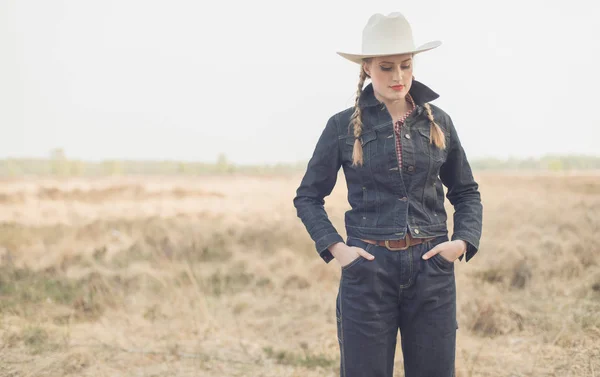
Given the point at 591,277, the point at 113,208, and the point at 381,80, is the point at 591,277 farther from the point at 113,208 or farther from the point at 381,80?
the point at 113,208

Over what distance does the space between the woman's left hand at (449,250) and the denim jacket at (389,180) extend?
46mm

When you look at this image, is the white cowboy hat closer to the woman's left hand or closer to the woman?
the woman

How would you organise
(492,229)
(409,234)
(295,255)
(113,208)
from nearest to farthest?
(409,234) < (295,255) < (492,229) < (113,208)

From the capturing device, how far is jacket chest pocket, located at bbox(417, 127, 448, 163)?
7.25 ft

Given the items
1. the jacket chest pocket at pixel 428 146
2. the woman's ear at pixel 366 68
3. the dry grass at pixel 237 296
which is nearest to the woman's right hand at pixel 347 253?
the jacket chest pocket at pixel 428 146

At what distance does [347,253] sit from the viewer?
84.5 inches

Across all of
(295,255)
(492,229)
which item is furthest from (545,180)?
(295,255)

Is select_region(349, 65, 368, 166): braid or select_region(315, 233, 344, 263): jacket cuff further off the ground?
select_region(349, 65, 368, 166): braid

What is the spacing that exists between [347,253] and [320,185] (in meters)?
0.33

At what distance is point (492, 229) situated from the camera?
10.8 m

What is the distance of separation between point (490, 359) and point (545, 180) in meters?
17.1

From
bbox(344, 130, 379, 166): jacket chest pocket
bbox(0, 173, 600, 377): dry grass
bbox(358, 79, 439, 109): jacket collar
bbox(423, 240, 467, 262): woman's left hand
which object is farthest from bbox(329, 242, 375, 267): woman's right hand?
bbox(0, 173, 600, 377): dry grass

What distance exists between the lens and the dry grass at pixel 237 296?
4.42 m

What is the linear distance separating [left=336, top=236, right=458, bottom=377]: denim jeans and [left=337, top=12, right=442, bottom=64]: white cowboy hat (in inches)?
28.5
